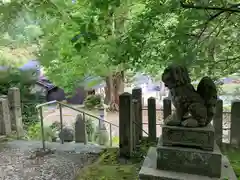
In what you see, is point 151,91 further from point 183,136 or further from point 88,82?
point 183,136

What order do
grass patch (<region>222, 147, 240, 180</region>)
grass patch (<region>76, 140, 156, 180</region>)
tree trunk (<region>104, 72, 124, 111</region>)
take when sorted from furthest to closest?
tree trunk (<region>104, 72, 124, 111</region>), grass patch (<region>222, 147, 240, 180</region>), grass patch (<region>76, 140, 156, 180</region>)

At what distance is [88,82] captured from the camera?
193 inches

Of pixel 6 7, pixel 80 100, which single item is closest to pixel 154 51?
pixel 6 7

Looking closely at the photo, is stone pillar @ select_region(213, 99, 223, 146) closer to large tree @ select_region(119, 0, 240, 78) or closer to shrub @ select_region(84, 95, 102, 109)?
large tree @ select_region(119, 0, 240, 78)

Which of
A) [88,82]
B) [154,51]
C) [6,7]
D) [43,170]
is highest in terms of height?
[6,7]

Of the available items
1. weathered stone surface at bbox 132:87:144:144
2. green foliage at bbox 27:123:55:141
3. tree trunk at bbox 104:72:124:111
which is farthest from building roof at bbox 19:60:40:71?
weathered stone surface at bbox 132:87:144:144

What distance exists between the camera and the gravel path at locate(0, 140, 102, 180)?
264 cm

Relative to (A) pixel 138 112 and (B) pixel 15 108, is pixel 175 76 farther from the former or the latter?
(B) pixel 15 108

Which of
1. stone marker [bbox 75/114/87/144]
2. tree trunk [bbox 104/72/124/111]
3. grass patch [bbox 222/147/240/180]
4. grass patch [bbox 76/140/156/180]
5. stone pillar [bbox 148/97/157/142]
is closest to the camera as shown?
grass patch [bbox 76/140/156/180]

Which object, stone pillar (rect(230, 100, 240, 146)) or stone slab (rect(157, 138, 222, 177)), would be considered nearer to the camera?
stone slab (rect(157, 138, 222, 177))

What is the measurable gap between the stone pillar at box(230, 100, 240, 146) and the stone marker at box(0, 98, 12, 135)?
355 cm

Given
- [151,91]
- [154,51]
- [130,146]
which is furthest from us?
[151,91]

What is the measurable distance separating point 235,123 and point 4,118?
3618 millimetres

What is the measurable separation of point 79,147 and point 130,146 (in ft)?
3.47
